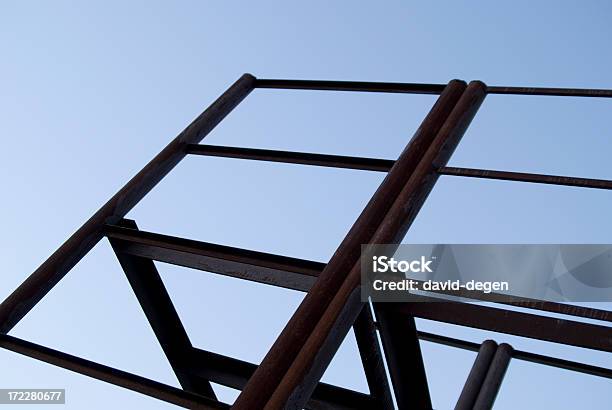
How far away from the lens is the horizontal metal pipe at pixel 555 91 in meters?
3.69

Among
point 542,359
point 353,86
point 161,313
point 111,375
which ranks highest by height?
point 353,86

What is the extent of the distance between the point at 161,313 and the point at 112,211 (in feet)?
2.08

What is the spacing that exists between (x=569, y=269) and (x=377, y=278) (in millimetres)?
878

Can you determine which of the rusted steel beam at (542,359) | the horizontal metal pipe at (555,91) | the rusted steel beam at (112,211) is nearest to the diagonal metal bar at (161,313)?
the rusted steel beam at (112,211)

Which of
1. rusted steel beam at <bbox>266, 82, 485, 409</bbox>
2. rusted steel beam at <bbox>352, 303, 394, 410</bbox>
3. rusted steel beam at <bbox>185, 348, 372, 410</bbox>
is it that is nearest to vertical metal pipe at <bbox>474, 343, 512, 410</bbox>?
rusted steel beam at <bbox>185, 348, 372, 410</bbox>

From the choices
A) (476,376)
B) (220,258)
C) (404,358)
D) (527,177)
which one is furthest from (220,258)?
(476,376)

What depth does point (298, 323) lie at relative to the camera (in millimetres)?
2625

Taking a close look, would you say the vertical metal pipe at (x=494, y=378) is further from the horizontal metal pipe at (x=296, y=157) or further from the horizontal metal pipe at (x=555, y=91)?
the horizontal metal pipe at (x=555, y=91)

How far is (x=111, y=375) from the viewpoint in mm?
3053

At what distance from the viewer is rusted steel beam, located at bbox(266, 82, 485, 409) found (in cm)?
240

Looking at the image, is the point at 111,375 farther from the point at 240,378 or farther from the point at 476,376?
the point at 476,376

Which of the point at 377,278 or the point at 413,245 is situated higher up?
the point at 413,245

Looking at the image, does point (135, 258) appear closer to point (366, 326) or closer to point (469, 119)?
point (366, 326)

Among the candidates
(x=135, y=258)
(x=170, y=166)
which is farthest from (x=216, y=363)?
(x=170, y=166)
